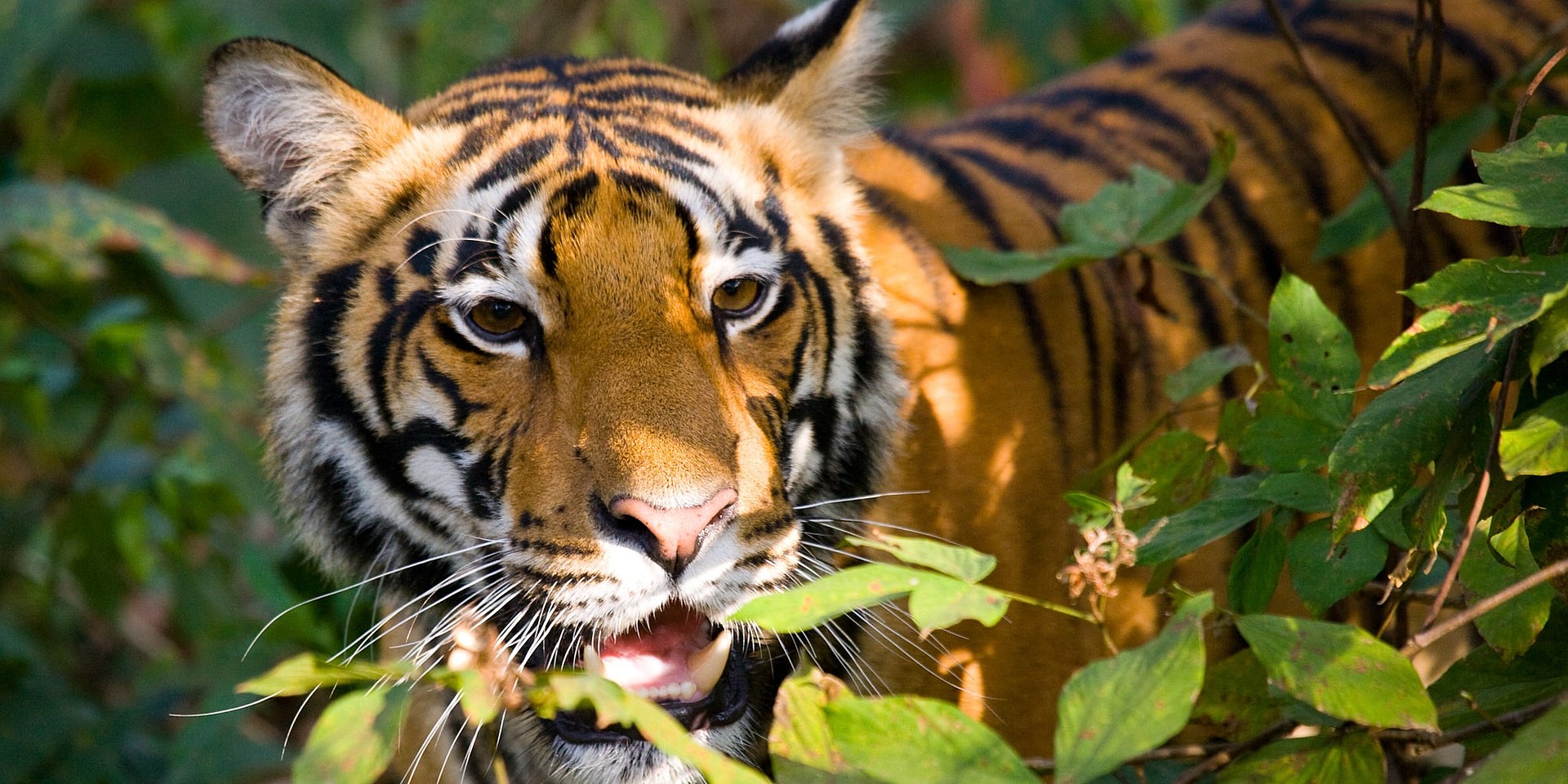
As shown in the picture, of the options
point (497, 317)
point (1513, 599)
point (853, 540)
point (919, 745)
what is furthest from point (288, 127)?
point (1513, 599)

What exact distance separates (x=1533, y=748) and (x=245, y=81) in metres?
1.28

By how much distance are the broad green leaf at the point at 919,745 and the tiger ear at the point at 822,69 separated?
862 millimetres

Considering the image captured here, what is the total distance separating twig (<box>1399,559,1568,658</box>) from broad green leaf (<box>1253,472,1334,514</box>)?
0.11 metres

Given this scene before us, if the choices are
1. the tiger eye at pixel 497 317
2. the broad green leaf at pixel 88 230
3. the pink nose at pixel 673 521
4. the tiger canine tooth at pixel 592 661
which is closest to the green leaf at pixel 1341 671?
the pink nose at pixel 673 521

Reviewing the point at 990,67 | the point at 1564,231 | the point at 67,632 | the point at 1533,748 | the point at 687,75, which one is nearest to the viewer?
the point at 1533,748

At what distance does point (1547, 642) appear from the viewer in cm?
105

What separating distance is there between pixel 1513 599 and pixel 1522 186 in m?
0.28

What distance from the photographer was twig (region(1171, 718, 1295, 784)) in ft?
3.44

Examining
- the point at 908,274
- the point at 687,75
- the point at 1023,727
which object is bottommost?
the point at 1023,727

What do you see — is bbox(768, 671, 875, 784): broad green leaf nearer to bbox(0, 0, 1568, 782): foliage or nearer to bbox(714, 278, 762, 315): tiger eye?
bbox(0, 0, 1568, 782): foliage

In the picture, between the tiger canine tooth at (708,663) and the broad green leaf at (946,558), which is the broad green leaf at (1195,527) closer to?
the broad green leaf at (946,558)

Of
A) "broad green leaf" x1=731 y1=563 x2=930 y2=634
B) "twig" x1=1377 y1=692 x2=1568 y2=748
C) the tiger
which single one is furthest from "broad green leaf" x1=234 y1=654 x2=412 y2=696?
"twig" x1=1377 y1=692 x2=1568 y2=748

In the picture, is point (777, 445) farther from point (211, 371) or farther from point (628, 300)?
point (211, 371)

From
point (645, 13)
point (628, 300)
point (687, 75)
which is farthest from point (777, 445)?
point (645, 13)
